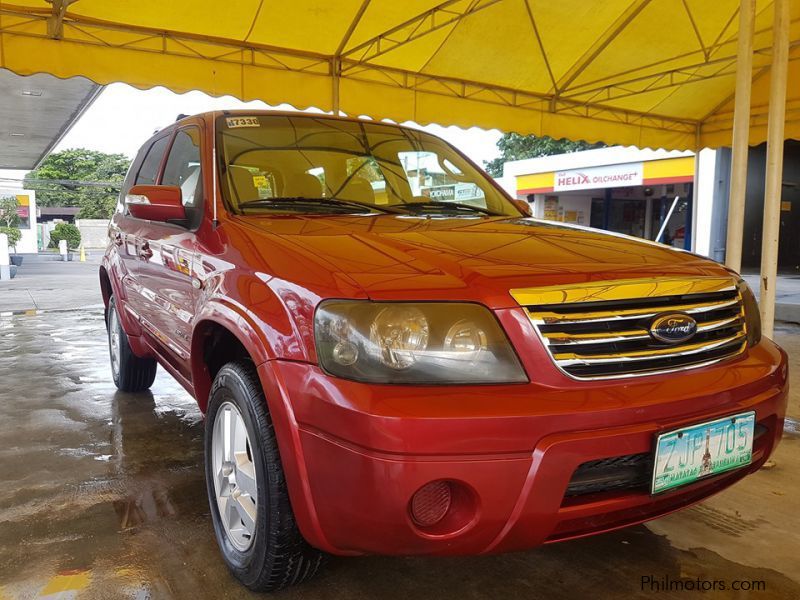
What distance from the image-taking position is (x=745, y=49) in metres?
3.37

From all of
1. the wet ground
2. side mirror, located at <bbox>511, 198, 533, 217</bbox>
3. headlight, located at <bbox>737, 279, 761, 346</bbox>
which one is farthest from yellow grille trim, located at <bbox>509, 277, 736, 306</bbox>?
side mirror, located at <bbox>511, 198, 533, 217</bbox>

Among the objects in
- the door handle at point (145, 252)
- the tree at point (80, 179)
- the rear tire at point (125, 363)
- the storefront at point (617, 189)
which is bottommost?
the rear tire at point (125, 363)

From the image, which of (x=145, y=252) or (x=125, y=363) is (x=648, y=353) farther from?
(x=125, y=363)

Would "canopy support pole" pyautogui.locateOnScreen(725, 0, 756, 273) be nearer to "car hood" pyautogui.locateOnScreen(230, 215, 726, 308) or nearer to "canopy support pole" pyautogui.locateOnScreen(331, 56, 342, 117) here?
"car hood" pyautogui.locateOnScreen(230, 215, 726, 308)

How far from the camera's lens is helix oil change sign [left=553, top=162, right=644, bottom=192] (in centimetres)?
2102

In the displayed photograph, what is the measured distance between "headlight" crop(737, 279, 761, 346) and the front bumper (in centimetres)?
50

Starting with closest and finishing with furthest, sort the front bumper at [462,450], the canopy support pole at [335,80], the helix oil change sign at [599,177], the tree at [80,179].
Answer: the front bumper at [462,450] → the canopy support pole at [335,80] → the helix oil change sign at [599,177] → the tree at [80,179]

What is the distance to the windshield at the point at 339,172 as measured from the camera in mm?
2422

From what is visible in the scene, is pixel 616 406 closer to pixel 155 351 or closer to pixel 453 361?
pixel 453 361

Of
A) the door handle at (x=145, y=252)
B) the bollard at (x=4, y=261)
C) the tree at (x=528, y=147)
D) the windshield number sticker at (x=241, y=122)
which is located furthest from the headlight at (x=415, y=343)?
the tree at (x=528, y=147)

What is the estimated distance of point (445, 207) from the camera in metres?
2.64

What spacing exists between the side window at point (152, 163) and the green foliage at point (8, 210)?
Result: 84.4 ft

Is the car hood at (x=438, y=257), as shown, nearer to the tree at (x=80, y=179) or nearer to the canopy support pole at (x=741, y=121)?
the canopy support pole at (x=741, y=121)

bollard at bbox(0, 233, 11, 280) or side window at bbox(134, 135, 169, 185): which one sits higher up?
side window at bbox(134, 135, 169, 185)
